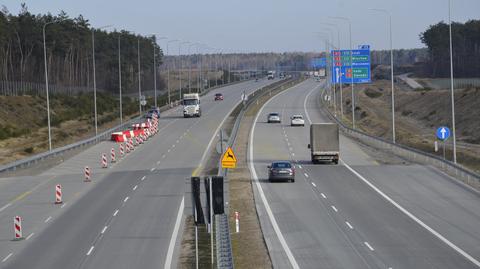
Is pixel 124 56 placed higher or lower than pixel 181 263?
higher

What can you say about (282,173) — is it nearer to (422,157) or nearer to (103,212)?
(103,212)

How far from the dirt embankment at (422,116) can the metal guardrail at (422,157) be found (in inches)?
195

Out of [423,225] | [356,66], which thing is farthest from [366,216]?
[356,66]

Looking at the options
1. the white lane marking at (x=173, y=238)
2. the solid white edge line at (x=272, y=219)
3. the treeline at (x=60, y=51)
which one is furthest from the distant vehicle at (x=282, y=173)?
the treeline at (x=60, y=51)

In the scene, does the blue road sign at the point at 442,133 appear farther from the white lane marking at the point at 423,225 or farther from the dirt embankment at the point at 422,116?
the dirt embankment at the point at 422,116

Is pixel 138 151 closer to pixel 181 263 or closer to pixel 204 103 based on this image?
pixel 181 263

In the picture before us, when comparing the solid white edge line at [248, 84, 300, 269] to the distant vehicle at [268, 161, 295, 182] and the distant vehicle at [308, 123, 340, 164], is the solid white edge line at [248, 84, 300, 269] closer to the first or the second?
the distant vehicle at [268, 161, 295, 182]

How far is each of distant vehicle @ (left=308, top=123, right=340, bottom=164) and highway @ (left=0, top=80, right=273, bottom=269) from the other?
792cm

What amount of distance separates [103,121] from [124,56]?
87.6 m

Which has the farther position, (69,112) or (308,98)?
(308,98)

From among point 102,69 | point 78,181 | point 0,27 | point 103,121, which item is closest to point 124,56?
point 102,69

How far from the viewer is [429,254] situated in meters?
28.2

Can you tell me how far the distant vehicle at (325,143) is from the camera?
57.2 m

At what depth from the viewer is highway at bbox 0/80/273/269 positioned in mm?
28969
